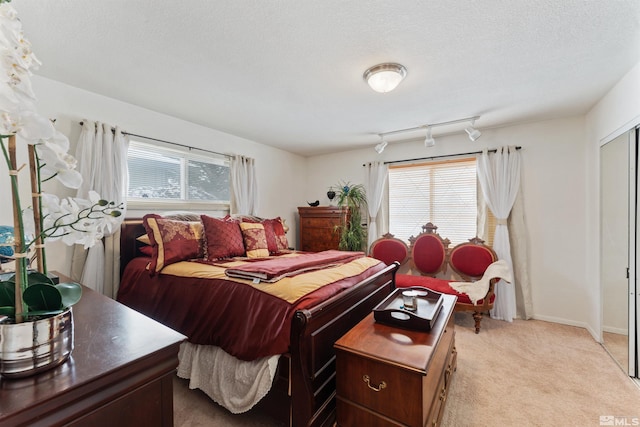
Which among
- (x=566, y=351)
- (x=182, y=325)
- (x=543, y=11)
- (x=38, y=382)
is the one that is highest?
(x=543, y=11)

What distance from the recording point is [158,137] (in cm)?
309

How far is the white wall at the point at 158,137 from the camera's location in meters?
2.35

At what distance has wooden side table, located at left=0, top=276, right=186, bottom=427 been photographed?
1.88 ft

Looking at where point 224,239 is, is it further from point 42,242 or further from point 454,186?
point 454,186

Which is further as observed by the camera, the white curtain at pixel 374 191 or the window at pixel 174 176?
the white curtain at pixel 374 191

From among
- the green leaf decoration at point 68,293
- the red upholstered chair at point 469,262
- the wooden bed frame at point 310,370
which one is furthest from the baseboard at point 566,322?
the green leaf decoration at point 68,293

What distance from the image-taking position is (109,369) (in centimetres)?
67

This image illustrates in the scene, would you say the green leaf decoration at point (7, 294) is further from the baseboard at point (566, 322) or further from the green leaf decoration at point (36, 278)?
the baseboard at point (566, 322)

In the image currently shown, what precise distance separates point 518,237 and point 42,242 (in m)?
4.22

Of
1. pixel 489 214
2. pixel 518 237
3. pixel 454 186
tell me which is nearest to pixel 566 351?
pixel 518 237

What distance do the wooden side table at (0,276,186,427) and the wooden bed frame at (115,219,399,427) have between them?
2.43 ft

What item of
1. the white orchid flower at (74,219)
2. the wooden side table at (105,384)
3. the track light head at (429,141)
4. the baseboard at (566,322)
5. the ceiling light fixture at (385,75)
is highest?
the ceiling light fixture at (385,75)

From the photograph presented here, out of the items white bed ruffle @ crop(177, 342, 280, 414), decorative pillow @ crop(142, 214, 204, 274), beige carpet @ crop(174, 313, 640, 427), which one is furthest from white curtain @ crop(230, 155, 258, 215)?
beige carpet @ crop(174, 313, 640, 427)

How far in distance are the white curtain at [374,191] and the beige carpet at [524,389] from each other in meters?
1.95
